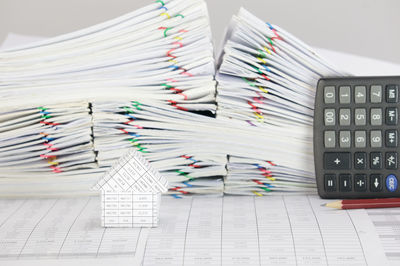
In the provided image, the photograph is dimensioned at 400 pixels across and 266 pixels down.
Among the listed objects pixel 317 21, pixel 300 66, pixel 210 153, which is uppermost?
pixel 317 21

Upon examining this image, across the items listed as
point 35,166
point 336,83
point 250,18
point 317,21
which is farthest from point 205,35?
point 317,21

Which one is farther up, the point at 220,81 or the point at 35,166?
the point at 220,81

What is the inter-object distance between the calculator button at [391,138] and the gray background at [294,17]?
1.80 feet

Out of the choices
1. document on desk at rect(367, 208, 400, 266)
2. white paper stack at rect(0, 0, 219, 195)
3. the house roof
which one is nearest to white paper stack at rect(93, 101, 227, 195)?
white paper stack at rect(0, 0, 219, 195)

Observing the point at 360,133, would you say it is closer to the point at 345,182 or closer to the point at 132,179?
the point at 345,182

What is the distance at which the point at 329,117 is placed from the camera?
0.87 m

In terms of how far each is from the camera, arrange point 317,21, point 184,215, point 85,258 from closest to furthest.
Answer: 1. point 85,258
2. point 184,215
3. point 317,21


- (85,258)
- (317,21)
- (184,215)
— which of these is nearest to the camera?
(85,258)

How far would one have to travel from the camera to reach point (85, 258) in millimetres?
677

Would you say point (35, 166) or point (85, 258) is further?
point (35, 166)

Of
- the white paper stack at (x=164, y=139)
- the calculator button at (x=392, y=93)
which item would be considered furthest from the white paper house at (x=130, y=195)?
the calculator button at (x=392, y=93)

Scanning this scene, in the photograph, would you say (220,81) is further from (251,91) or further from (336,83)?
(336,83)

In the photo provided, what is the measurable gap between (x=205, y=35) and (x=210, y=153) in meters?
0.16

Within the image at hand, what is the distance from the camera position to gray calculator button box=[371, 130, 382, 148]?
2.86 ft
